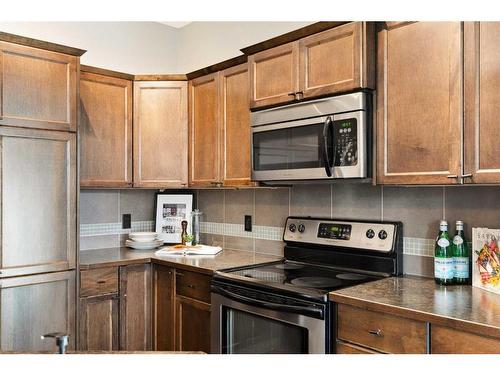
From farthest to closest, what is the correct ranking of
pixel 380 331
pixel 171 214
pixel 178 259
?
1. pixel 171 214
2. pixel 178 259
3. pixel 380 331

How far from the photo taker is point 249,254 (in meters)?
2.95

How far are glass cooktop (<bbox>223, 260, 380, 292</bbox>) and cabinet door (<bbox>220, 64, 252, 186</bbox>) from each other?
547 millimetres

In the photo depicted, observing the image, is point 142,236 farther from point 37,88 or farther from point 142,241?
point 37,88

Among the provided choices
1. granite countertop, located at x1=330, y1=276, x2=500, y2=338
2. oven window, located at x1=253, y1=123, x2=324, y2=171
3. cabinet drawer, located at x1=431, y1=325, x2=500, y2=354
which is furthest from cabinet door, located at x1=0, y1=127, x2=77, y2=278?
cabinet drawer, located at x1=431, y1=325, x2=500, y2=354

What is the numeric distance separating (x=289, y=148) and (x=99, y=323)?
1534 millimetres

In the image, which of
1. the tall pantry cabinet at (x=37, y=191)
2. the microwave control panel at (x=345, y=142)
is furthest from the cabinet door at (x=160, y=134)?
the microwave control panel at (x=345, y=142)

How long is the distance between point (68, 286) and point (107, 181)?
777 mm

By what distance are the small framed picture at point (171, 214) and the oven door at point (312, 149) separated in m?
1.03

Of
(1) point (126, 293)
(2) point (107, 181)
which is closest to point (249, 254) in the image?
(1) point (126, 293)

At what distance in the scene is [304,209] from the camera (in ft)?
8.82

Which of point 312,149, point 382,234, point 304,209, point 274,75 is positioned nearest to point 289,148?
point 312,149

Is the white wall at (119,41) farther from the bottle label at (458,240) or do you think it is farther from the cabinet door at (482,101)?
the bottle label at (458,240)

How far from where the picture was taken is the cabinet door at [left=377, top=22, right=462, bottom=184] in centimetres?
174
